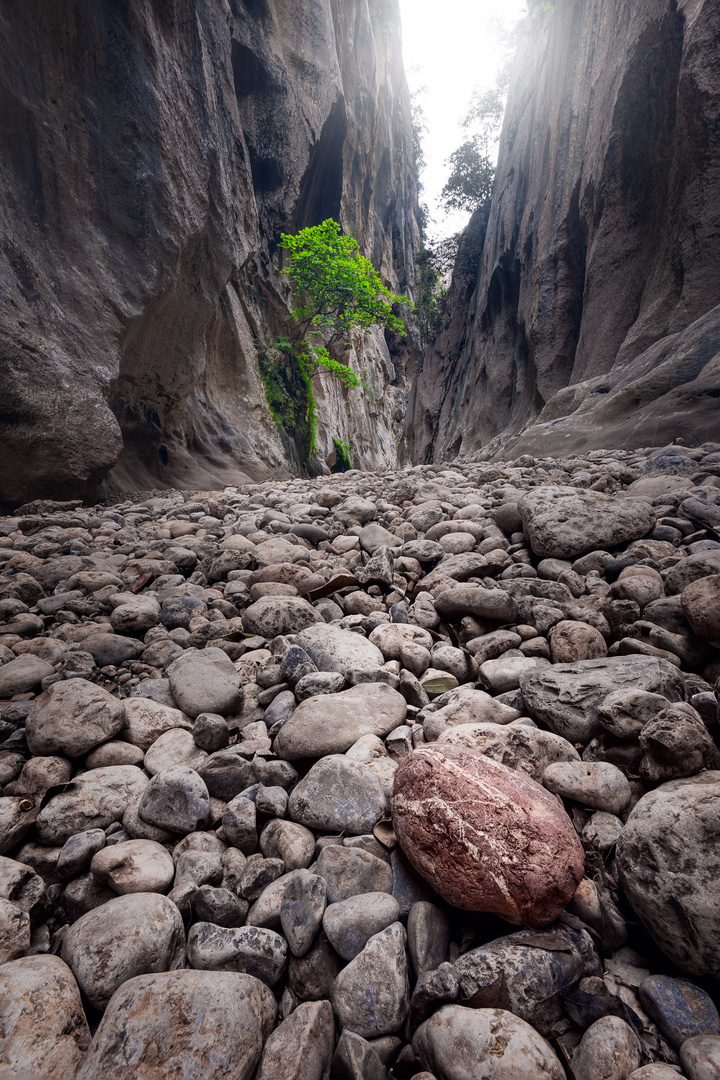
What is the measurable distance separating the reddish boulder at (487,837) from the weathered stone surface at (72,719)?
84 cm

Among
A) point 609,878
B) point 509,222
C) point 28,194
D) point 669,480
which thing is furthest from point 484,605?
point 509,222

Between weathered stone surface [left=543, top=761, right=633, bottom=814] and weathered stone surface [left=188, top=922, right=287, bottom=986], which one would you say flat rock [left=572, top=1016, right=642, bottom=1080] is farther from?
weathered stone surface [left=188, top=922, right=287, bottom=986]

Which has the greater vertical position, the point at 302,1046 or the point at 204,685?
the point at 204,685

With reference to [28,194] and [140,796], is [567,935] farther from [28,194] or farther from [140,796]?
[28,194]

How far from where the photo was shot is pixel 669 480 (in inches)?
113

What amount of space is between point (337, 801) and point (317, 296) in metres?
10.6

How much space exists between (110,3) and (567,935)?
6886mm

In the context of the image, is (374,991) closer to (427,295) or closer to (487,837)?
(487,837)

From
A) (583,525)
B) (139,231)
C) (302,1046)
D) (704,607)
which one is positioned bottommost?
(302,1046)

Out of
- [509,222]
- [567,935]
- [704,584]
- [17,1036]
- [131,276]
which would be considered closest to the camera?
[17,1036]

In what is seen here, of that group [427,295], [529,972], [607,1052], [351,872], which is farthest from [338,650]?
[427,295]

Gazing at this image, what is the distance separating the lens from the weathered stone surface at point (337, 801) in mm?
1039

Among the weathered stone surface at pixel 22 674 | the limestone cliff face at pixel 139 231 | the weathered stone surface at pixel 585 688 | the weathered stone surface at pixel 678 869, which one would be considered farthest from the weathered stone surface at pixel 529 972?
the limestone cliff face at pixel 139 231

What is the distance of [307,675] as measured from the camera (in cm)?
152
